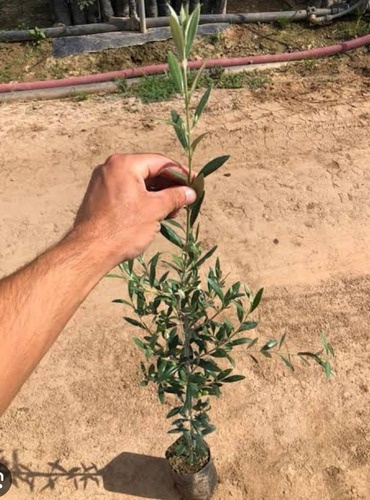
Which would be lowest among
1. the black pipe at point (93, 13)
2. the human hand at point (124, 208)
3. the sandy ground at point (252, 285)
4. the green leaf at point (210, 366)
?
the sandy ground at point (252, 285)

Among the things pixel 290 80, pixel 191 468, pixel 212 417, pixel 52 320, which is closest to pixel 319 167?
pixel 290 80

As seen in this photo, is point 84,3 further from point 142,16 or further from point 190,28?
point 190,28

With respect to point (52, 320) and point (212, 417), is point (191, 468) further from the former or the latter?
point (52, 320)

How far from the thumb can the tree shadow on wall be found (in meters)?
2.28

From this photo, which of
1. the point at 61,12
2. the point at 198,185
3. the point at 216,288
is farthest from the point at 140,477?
the point at 61,12

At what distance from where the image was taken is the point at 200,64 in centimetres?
702

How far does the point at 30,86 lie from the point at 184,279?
204 inches

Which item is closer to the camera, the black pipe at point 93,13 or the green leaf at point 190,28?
the green leaf at point 190,28

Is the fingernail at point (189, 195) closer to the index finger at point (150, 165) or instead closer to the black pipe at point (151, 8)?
the index finger at point (150, 165)

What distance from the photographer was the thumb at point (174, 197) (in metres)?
2.10

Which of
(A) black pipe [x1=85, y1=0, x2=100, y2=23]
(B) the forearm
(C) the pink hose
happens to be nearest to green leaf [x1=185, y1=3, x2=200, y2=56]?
(B) the forearm

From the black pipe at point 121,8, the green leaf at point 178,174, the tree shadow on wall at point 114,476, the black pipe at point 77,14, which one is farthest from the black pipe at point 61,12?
the green leaf at point 178,174

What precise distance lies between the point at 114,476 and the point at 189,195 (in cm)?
240

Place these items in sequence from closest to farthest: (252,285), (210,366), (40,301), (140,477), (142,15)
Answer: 1. (40,301)
2. (210,366)
3. (140,477)
4. (252,285)
5. (142,15)
